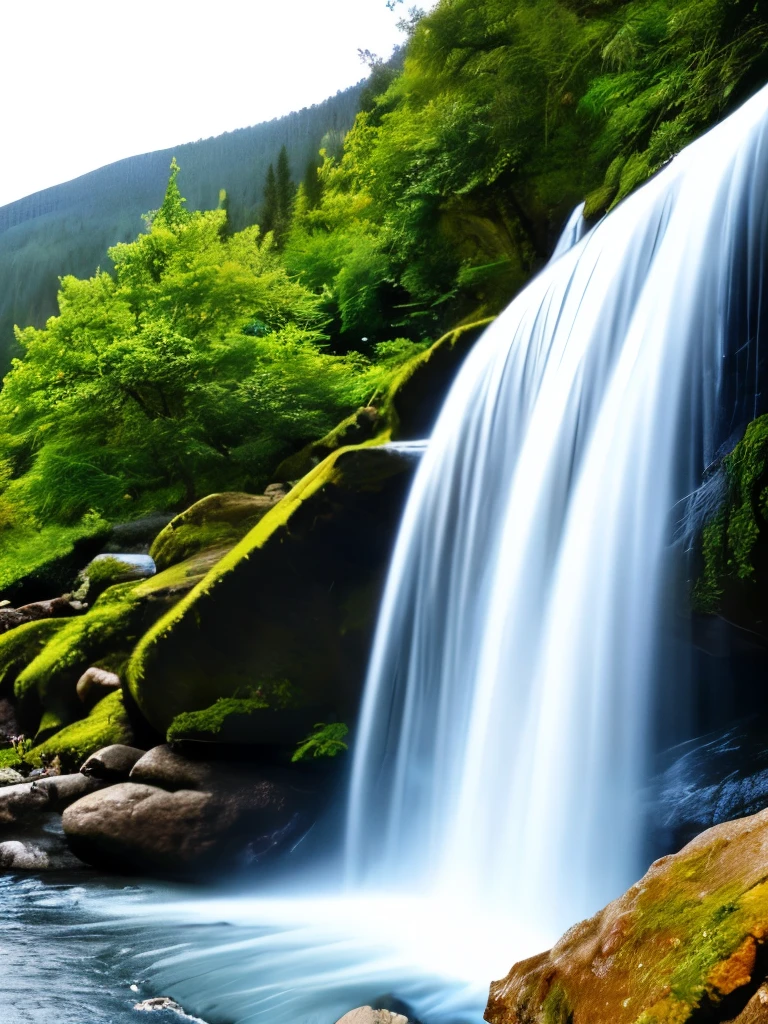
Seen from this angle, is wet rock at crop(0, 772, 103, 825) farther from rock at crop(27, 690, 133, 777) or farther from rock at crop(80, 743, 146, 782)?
rock at crop(27, 690, 133, 777)

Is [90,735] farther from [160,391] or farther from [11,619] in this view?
[160,391]

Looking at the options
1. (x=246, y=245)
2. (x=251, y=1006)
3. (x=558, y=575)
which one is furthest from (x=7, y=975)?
(x=246, y=245)

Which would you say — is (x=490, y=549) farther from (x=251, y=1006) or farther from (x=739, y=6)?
(x=739, y=6)

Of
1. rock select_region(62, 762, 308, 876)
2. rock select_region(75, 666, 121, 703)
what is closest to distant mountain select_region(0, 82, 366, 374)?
rock select_region(75, 666, 121, 703)

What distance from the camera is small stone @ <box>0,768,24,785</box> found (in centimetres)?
836

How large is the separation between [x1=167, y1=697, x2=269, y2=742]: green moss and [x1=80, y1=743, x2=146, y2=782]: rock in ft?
1.85

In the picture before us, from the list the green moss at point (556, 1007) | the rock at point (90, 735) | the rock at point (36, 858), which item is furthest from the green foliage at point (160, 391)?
the green moss at point (556, 1007)

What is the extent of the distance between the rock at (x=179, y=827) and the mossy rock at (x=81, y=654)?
2.29 meters

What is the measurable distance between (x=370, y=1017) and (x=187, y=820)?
3.34 metres

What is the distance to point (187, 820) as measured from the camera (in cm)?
655

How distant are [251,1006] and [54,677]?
6.27 metres

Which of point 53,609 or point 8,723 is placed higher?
point 53,609

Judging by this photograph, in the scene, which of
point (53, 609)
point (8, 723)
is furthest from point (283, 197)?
point (8, 723)

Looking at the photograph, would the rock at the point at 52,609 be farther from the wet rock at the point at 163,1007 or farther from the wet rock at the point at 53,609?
the wet rock at the point at 163,1007
